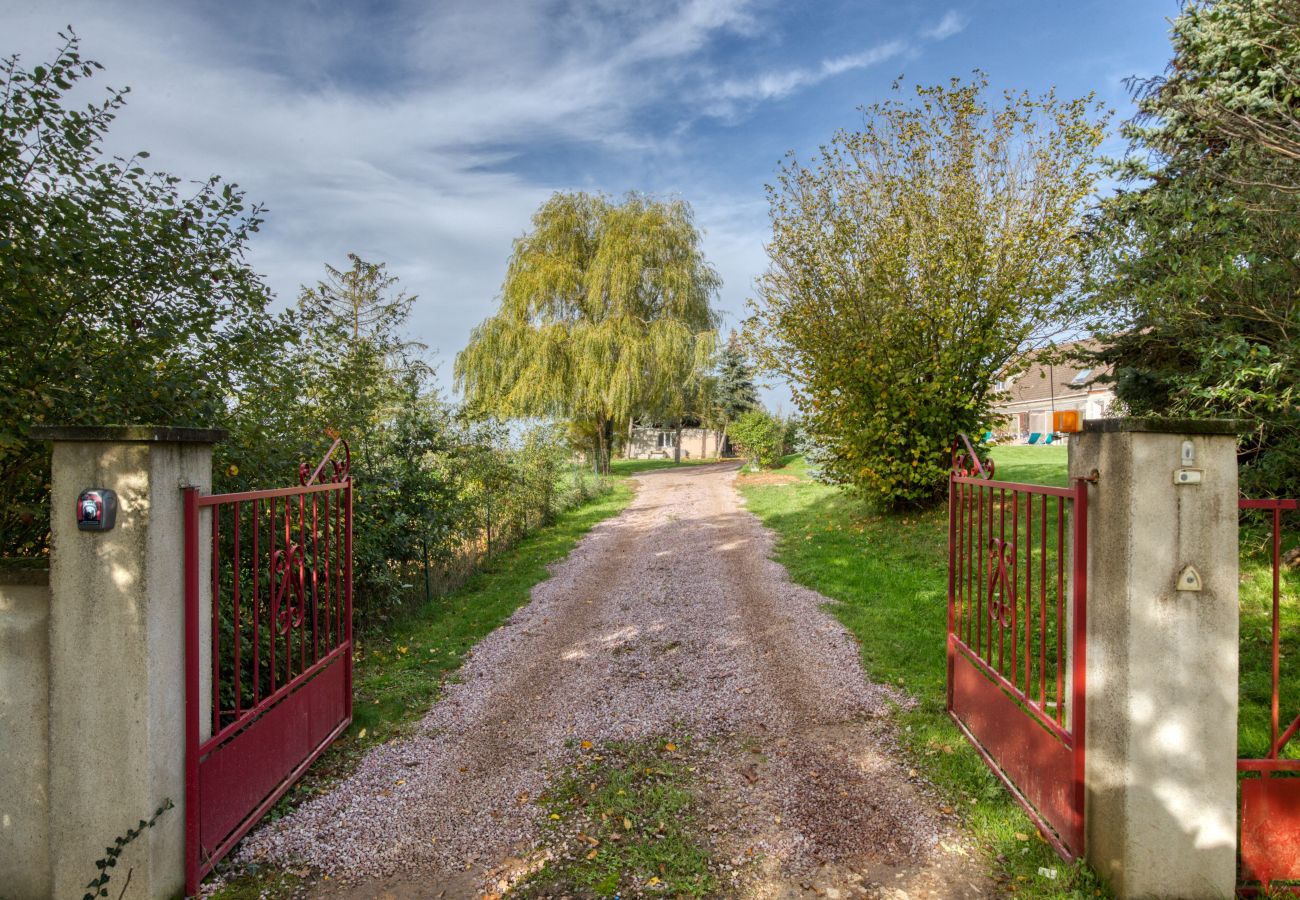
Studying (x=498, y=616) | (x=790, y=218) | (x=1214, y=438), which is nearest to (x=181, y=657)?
(x=1214, y=438)

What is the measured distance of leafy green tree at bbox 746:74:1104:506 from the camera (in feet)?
32.9

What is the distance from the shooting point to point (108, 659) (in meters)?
2.59

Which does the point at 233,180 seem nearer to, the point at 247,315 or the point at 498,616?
the point at 247,315

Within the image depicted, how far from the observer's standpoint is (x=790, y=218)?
37.7ft

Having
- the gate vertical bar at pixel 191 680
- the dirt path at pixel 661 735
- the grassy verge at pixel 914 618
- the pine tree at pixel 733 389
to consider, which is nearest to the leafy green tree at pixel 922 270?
the grassy verge at pixel 914 618

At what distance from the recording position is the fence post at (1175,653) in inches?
101

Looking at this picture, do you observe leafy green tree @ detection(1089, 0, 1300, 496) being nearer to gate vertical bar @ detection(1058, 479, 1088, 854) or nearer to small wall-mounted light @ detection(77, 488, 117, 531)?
gate vertical bar @ detection(1058, 479, 1088, 854)

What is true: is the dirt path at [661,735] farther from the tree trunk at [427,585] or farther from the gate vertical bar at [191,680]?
the tree trunk at [427,585]

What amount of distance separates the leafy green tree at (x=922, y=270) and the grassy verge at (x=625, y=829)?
7.81 metres

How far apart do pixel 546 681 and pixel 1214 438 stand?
15.3 ft

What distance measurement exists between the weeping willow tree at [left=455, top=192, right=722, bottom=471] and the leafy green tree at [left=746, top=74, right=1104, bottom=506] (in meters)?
10.9

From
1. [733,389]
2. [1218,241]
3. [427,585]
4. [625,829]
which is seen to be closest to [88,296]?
[625,829]

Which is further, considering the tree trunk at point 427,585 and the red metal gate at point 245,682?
the tree trunk at point 427,585

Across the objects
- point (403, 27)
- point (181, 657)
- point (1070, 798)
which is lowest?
point (1070, 798)
